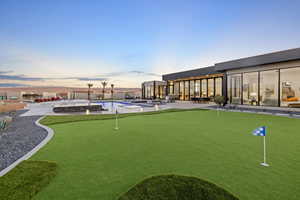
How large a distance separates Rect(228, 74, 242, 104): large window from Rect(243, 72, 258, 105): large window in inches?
19.8

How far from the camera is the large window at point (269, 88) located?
40.3ft

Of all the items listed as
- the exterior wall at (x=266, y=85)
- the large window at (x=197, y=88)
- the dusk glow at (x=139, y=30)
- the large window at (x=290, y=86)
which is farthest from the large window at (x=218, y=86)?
the large window at (x=290, y=86)

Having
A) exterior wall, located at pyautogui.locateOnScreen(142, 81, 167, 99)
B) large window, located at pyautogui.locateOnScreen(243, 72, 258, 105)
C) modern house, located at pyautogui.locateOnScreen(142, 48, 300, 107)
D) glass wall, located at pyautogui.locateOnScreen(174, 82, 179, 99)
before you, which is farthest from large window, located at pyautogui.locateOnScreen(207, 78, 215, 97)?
exterior wall, located at pyautogui.locateOnScreen(142, 81, 167, 99)

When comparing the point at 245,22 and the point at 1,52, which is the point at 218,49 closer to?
the point at 245,22

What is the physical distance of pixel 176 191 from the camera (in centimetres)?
176

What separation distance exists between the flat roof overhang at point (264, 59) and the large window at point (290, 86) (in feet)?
4.20

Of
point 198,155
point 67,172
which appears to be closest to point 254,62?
point 198,155

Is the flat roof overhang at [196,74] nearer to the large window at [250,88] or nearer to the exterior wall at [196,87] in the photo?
the exterior wall at [196,87]

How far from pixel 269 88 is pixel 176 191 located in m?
15.1

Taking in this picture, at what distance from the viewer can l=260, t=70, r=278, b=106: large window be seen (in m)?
12.3

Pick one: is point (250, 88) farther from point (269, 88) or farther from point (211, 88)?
point (211, 88)

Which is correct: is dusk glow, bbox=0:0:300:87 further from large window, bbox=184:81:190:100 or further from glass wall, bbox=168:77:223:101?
large window, bbox=184:81:190:100

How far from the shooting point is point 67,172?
2.48 metres

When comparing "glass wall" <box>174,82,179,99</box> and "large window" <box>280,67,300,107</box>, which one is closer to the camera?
"large window" <box>280,67,300,107</box>
